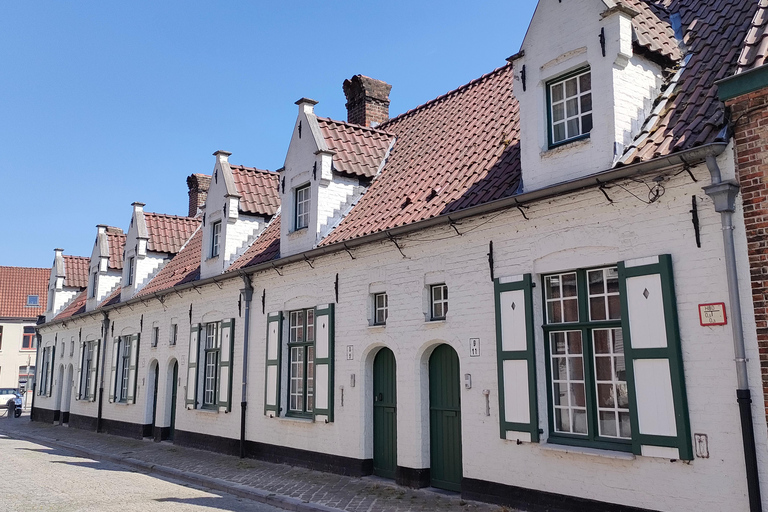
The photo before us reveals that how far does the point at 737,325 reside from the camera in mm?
6320

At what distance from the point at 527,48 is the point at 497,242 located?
2.76m

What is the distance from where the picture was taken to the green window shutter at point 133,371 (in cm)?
1978

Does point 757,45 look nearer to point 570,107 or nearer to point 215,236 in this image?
point 570,107

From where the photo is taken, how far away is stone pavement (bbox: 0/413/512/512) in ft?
29.0

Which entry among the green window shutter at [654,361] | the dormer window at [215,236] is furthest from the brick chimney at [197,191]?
the green window shutter at [654,361]

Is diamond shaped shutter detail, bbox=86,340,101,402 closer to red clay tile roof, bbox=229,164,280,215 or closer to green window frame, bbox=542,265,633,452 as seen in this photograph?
red clay tile roof, bbox=229,164,280,215

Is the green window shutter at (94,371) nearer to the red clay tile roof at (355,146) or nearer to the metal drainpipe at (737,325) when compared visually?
the red clay tile roof at (355,146)

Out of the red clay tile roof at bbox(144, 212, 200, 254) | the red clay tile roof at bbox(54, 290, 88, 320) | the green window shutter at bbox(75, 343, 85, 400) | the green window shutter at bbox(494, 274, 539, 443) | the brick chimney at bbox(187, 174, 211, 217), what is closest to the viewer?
the green window shutter at bbox(494, 274, 539, 443)

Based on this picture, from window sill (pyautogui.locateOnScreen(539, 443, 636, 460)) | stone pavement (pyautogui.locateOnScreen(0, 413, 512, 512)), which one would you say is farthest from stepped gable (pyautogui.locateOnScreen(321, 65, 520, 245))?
stone pavement (pyautogui.locateOnScreen(0, 413, 512, 512))

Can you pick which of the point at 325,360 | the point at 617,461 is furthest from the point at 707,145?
the point at 325,360

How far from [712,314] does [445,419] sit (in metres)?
4.51

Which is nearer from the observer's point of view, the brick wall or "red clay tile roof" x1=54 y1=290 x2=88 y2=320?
the brick wall

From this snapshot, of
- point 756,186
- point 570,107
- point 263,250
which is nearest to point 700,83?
point 570,107

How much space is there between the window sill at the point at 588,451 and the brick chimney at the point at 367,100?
10.8 metres
